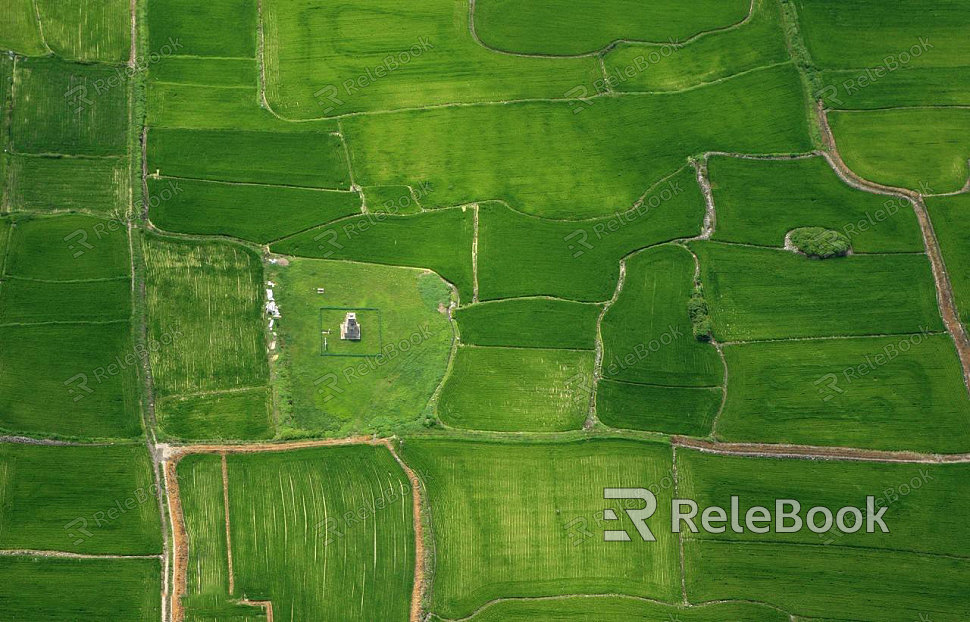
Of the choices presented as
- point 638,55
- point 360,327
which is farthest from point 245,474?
point 638,55

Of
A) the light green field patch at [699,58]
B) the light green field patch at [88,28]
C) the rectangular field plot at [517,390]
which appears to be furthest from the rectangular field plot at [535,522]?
the light green field patch at [88,28]

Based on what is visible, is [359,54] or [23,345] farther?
[359,54]

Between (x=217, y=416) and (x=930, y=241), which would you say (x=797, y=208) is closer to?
(x=930, y=241)

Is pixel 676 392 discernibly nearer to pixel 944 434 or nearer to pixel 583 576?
pixel 583 576

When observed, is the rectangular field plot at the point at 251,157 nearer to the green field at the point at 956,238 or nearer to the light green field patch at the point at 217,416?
the light green field patch at the point at 217,416

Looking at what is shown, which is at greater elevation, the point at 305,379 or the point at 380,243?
the point at 380,243

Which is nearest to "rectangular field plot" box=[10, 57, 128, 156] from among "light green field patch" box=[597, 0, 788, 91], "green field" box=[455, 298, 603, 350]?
"green field" box=[455, 298, 603, 350]
